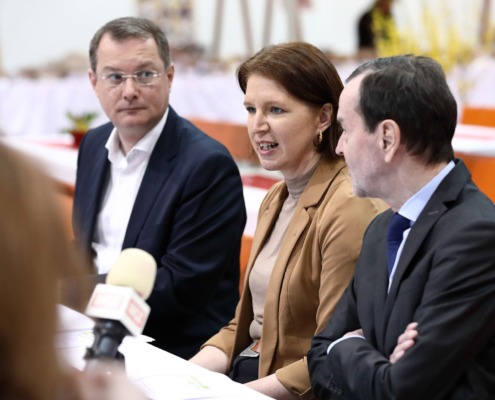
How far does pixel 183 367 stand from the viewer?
6.92 feet

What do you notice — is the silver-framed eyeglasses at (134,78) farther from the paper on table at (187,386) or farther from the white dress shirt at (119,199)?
the paper on table at (187,386)

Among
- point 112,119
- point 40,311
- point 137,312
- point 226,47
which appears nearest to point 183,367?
point 137,312

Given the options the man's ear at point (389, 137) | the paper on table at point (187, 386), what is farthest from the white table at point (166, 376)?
the man's ear at point (389, 137)

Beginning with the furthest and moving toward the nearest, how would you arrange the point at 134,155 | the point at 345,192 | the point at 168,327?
the point at 134,155, the point at 168,327, the point at 345,192

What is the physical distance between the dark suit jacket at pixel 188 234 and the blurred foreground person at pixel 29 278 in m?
2.15

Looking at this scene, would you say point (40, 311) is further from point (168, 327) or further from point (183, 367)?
point (168, 327)

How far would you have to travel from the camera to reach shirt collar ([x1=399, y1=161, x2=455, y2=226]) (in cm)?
207

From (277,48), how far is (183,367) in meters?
1.05

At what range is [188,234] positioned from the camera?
313 centimetres

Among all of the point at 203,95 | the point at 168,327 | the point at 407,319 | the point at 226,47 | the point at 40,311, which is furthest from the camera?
the point at 226,47

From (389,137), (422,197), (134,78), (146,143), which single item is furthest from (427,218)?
(134,78)

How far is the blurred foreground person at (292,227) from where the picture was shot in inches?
96.0

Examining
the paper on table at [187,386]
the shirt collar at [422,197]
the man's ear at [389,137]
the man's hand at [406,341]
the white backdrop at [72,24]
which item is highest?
the man's ear at [389,137]

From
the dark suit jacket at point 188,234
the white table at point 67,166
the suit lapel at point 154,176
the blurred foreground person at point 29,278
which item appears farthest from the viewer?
the white table at point 67,166
